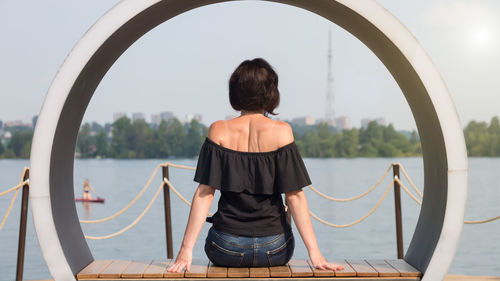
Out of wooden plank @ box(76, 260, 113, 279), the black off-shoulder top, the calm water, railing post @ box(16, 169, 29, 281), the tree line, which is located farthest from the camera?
the tree line

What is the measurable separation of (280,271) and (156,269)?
88 cm

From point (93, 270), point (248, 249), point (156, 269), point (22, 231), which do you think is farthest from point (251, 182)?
point (22, 231)

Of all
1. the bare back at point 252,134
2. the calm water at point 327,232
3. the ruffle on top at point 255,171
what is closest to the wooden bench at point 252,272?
the ruffle on top at point 255,171

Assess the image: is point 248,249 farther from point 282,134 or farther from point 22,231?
point 22,231

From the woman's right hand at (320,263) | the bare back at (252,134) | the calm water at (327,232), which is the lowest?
the calm water at (327,232)

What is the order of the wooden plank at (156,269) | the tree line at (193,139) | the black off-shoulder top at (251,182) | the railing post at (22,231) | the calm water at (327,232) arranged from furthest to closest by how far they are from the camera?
the tree line at (193,139) < the calm water at (327,232) < the railing post at (22,231) < the wooden plank at (156,269) < the black off-shoulder top at (251,182)

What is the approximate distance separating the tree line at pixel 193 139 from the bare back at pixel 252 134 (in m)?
56.1

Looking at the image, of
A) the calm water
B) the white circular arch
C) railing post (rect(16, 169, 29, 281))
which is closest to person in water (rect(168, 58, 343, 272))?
the white circular arch

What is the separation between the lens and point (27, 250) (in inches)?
1199

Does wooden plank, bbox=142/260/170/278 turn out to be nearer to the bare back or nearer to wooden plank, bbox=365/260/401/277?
the bare back

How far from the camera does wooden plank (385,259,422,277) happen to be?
5.03m

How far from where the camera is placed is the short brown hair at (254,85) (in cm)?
478

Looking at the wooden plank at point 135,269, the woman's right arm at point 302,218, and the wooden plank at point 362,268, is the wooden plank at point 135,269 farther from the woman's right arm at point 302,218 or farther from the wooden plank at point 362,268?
the wooden plank at point 362,268

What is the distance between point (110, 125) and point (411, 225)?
41.3 metres
